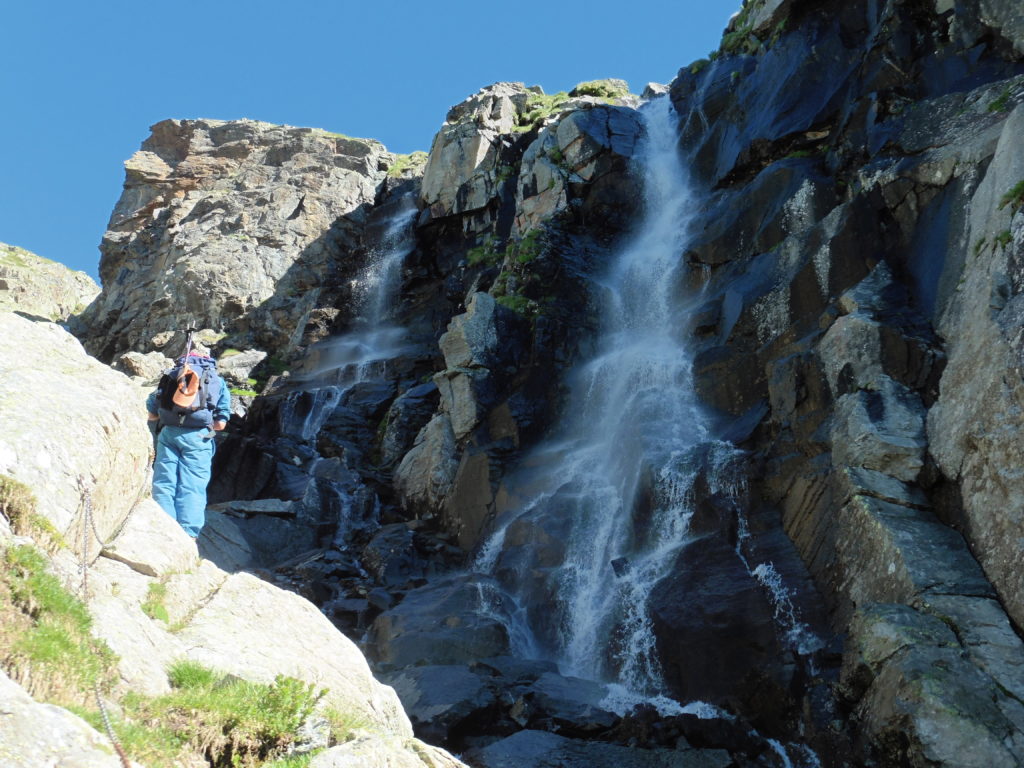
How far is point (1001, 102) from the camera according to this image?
17.4 metres

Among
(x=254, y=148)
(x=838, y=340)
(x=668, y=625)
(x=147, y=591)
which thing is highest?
(x=254, y=148)

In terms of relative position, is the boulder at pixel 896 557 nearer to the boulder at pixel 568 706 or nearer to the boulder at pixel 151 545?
the boulder at pixel 568 706

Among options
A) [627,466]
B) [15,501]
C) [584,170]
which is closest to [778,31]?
[584,170]

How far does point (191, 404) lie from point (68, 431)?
2587mm

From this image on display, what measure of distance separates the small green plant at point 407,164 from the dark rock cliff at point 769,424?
Result: 1790 centimetres

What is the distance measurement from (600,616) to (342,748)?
44.6ft

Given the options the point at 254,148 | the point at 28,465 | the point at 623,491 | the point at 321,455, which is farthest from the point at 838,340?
the point at 254,148

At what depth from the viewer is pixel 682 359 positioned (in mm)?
23625

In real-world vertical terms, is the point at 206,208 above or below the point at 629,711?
above

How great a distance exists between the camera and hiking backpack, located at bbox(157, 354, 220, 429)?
28.8 ft

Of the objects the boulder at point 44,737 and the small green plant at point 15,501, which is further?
the small green plant at point 15,501

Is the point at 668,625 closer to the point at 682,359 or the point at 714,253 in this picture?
the point at 682,359

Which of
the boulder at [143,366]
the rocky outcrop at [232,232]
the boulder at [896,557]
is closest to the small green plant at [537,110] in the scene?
the rocky outcrop at [232,232]

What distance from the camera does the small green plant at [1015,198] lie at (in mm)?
13477
